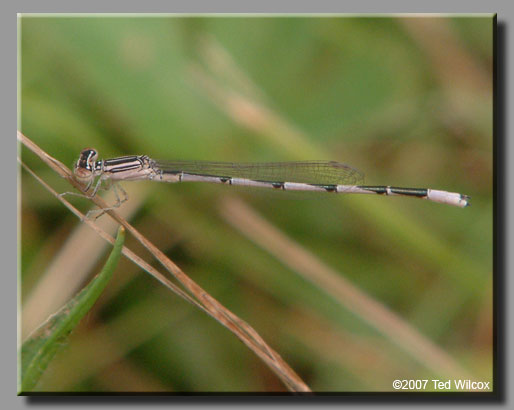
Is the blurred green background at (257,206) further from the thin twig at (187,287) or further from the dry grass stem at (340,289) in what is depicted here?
the thin twig at (187,287)

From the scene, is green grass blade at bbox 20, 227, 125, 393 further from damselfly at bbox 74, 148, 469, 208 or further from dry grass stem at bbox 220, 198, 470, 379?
dry grass stem at bbox 220, 198, 470, 379

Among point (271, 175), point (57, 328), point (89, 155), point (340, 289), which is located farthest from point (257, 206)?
point (57, 328)

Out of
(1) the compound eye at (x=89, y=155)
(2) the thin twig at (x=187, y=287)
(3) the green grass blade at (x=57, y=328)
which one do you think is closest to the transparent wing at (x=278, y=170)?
(1) the compound eye at (x=89, y=155)

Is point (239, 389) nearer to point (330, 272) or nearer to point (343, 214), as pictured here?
point (330, 272)

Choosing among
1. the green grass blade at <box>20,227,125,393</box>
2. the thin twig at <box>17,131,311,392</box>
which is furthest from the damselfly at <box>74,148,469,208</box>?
the green grass blade at <box>20,227,125,393</box>

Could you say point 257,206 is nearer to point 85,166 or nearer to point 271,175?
point 271,175

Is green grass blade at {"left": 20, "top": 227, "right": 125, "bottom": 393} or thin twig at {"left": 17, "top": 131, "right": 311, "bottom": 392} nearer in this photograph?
green grass blade at {"left": 20, "top": 227, "right": 125, "bottom": 393}
